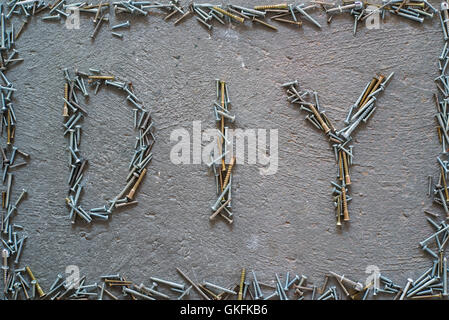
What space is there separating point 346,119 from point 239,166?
0.82m

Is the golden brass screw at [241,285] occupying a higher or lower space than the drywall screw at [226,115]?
lower

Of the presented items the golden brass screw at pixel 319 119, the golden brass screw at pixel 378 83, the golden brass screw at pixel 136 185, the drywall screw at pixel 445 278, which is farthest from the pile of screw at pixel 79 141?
the drywall screw at pixel 445 278

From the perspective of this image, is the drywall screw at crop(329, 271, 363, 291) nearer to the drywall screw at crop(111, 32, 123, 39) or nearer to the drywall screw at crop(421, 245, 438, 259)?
the drywall screw at crop(421, 245, 438, 259)

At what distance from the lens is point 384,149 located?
8.81 feet

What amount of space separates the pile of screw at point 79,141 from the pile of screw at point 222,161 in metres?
0.48

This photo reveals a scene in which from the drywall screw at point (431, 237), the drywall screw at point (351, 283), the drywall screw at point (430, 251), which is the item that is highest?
the drywall screw at point (431, 237)

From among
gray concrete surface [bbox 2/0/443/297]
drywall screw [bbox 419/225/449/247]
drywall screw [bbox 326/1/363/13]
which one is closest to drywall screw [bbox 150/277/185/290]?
gray concrete surface [bbox 2/0/443/297]

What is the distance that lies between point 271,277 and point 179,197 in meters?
0.85

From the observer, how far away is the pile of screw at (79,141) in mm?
2672

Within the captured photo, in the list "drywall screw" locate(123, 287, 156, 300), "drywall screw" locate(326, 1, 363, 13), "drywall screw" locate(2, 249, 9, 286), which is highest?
"drywall screw" locate(326, 1, 363, 13)

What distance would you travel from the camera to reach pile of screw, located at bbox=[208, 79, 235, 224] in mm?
2648

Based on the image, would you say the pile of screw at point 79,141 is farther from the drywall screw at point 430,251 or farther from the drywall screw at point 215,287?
the drywall screw at point 430,251

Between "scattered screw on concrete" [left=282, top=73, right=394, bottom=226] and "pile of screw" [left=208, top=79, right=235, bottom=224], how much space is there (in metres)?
0.44

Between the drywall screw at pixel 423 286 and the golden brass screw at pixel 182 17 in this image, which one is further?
the golden brass screw at pixel 182 17
